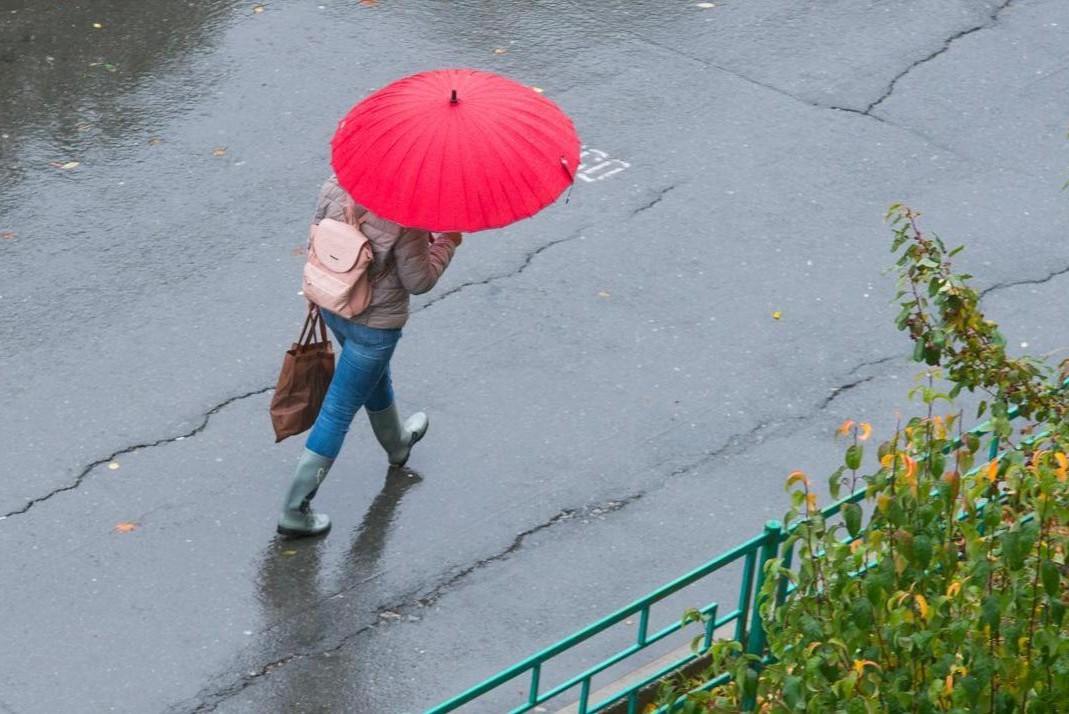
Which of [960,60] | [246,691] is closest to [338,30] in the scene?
[960,60]

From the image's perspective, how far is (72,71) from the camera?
9.98 metres

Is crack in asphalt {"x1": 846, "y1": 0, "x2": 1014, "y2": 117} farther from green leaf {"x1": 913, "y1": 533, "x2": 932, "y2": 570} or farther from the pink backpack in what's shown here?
green leaf {"x1": 913, "y1": 533, "x2": 932, "y2": 570}

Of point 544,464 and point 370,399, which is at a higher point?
point 370,399

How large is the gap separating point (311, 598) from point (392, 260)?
1351 millimetres

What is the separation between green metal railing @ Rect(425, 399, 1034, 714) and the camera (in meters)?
4.65

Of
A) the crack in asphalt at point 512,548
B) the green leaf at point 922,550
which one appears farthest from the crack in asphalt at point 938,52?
the green leaf at point 922,550

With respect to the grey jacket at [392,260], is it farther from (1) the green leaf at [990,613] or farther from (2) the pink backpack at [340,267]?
(1) the green leaf at [990,613]

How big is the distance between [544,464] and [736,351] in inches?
49.9

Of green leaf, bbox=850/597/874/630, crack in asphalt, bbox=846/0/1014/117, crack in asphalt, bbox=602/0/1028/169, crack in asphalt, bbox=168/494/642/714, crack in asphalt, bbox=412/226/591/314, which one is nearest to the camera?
green leaf, bbox=850/597/874/630

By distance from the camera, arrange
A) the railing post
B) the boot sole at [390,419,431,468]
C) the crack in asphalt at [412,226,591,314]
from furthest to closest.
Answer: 1. the crack in asphalt at [412,226,591,314]
2. the boot sole at [390,419,431,468]
3. the railing post

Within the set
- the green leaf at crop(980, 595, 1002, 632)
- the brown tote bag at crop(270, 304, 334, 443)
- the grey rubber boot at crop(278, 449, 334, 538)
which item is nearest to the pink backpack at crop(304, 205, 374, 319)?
the brown tote bag at crop(270, 304, 334, 443)

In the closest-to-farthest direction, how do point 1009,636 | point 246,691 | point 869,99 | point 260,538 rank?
point 1009,636
point 246,691
point 260,538
point 869,99

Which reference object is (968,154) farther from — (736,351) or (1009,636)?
(1009,636)

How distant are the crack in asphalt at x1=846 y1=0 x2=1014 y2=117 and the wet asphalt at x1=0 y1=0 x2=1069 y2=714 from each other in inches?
1.0
